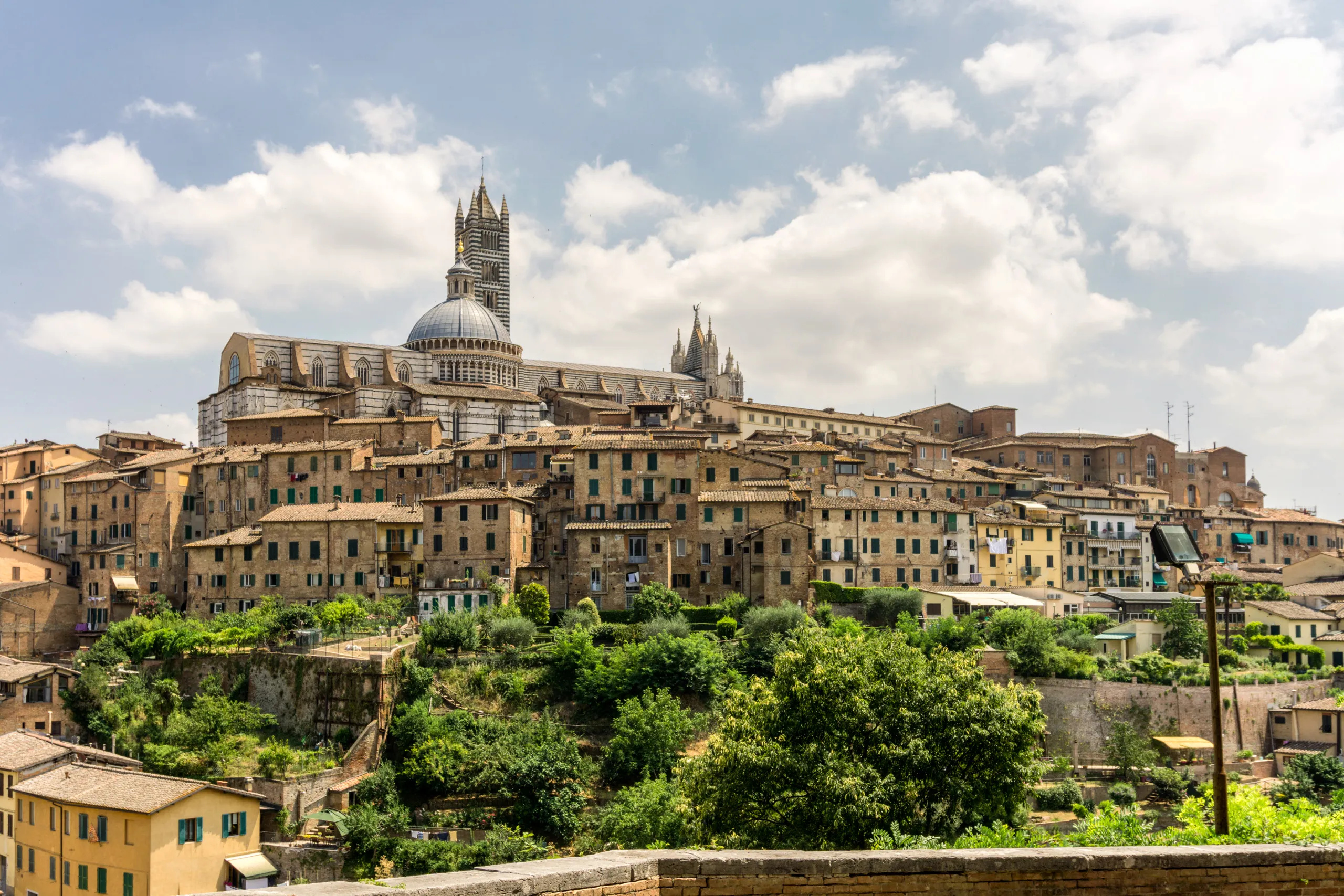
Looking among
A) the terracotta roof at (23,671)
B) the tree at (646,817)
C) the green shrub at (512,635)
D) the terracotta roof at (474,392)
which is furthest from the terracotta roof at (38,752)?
the terracotta roof at (474,392)

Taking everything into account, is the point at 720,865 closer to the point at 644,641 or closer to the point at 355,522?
the point at 644,641

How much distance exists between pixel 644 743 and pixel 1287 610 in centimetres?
3296

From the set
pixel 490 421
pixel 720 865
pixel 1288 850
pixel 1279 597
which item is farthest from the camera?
pixel 490 421

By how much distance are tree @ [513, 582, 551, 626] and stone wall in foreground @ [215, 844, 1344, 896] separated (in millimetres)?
40326

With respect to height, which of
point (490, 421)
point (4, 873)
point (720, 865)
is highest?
point (490, 421)

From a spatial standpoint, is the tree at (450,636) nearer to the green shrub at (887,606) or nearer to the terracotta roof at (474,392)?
the green shrub at (887,606)

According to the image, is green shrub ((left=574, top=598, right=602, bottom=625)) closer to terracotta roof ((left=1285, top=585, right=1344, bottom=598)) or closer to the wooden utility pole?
terracotta roof ((left=1285, top=585, right=1344, bottom=598))

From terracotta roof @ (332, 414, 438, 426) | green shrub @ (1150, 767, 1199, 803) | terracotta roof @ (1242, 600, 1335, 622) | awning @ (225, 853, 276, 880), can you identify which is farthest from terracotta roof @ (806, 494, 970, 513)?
awning @ (225, 853, 276, 880)

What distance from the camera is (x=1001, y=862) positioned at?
955 cm

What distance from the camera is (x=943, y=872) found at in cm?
945

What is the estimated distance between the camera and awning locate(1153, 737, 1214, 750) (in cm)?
4375

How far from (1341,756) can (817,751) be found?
29706 millimetres

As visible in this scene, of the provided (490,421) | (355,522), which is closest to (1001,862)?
(355,522)

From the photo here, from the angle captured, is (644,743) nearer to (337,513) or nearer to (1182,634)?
(337,513)
